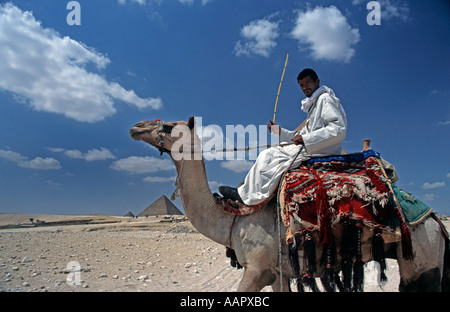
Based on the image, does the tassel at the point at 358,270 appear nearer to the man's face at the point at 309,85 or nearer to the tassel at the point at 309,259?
the tassel at the point at 309,259

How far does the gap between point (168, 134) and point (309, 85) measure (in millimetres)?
2115

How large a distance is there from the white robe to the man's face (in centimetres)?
20

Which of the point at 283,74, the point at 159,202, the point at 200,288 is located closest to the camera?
the point at 283,74

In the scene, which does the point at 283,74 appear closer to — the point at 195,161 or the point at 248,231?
the point at 195,161

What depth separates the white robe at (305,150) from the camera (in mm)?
3494

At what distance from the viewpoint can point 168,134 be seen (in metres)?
3.83

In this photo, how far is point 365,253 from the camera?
10.9ft

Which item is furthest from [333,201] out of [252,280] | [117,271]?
[117,271]

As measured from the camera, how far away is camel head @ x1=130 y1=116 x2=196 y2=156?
3.81m

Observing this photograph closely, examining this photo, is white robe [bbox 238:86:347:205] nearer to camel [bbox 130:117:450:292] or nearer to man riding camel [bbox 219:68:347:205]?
man riding camel [bbox 219:68:347:205]

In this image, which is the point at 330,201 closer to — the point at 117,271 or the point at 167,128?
the point at 167,128

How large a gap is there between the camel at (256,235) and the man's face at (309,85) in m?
1.69

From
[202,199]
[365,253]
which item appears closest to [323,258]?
[365,253]
